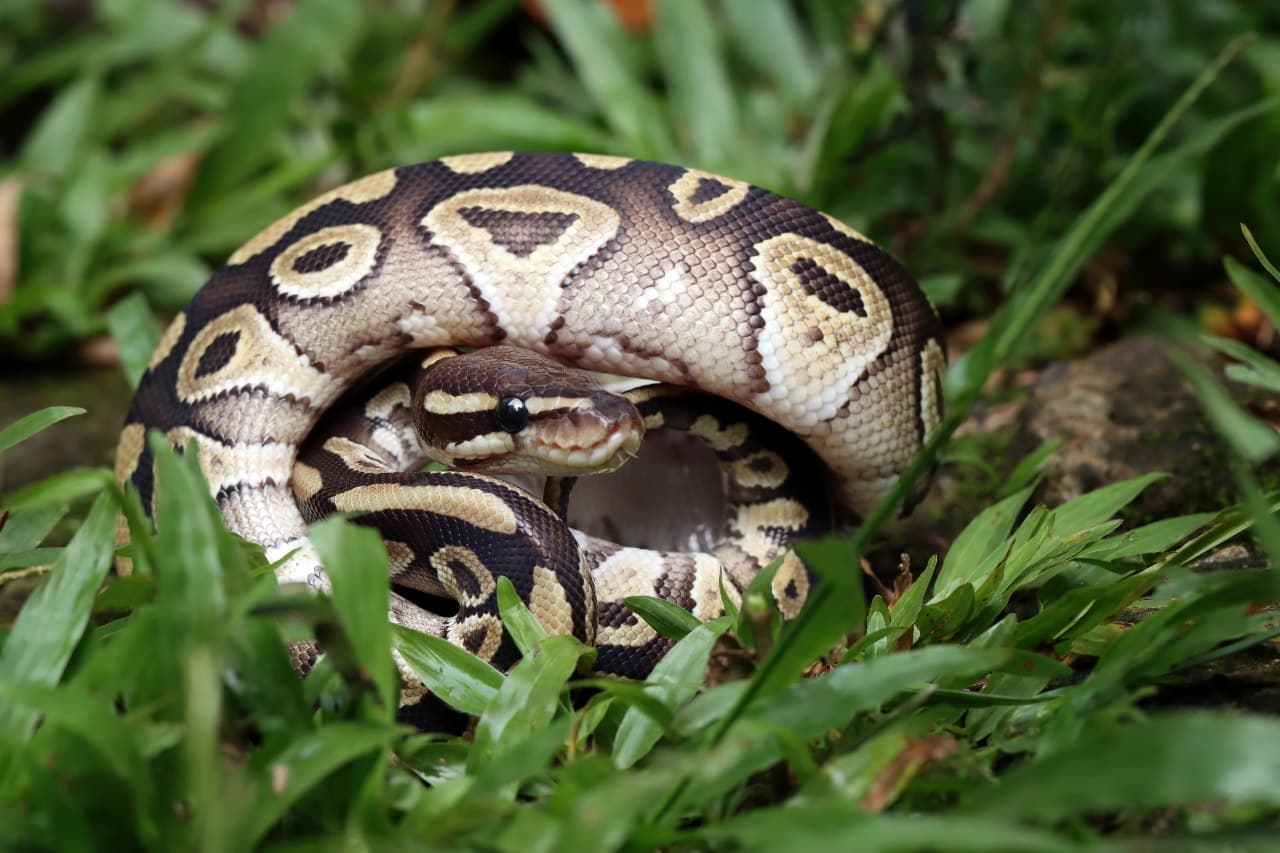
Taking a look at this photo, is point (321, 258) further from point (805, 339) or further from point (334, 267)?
point (805, 339)

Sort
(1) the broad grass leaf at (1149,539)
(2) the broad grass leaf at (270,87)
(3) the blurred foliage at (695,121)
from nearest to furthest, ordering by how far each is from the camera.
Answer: (1) the broad grass leaf at (1149,539)
(3) the blurred foliage at (695,121)
(2) the broad grass leaf at (270,87)

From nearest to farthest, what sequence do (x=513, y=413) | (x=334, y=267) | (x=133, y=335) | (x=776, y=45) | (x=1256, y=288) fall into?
(x=1256, y=288) < (x=513, y=413) < (x=334, y=267) < (x=133, y=335) < (x=776, y=45)

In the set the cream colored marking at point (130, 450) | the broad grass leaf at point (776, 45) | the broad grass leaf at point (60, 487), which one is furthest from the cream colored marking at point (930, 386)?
the broad grass leaf at point (776, 45)

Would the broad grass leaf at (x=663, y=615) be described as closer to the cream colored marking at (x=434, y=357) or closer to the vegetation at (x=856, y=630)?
the vegetation at (x=856, y=630)

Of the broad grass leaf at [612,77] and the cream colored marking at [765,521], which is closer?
the cream colored marking at [765,521]

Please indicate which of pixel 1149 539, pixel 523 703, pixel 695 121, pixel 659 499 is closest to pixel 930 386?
pixel 1149 539

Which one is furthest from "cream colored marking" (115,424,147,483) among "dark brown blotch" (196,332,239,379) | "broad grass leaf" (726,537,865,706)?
"broad grass leaf" (726,537,865,706)
